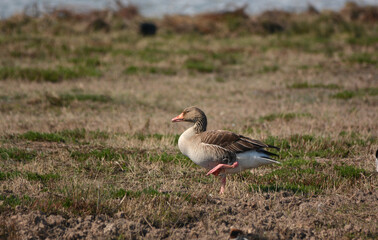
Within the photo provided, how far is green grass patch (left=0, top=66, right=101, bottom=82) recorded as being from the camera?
52.3 ft

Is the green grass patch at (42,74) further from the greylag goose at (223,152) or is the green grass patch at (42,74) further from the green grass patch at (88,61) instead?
the greylag goose at (223,152)

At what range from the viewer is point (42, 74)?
635 inches

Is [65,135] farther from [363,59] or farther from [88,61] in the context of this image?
[363,59]

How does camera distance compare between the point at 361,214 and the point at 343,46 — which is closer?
the point at 361,214

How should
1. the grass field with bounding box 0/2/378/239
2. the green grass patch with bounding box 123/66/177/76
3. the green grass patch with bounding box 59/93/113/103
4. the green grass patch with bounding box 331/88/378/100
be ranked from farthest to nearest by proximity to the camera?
the green grass patch with bounding box 123/66/177/76
the green grass patch with bounding box 331/88/378/100
the green grass patch with bounding box 59/93/113/103
the grass field with bounding box 0/2/378/239

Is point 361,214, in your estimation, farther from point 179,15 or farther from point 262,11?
point 179,15

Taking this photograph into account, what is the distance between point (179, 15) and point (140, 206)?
3076cm

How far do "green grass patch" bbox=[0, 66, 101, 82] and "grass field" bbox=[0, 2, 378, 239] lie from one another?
0.21 ft

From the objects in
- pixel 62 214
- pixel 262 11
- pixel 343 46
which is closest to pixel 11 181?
pixel 62 214

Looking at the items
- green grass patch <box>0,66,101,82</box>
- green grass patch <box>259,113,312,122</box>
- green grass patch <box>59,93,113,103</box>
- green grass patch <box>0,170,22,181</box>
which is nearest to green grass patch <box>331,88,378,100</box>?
green grass patch <box>259,113,312,122</box>

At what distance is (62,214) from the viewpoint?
5.32 metres

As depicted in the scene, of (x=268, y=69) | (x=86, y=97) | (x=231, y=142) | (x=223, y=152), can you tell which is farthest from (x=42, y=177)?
(x=268, y=69)

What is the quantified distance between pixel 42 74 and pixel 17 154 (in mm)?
8945

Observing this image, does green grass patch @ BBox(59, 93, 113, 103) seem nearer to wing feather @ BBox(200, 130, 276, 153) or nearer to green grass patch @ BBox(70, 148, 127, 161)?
green grass patch @ BBox(70, 148, 127, 161)
